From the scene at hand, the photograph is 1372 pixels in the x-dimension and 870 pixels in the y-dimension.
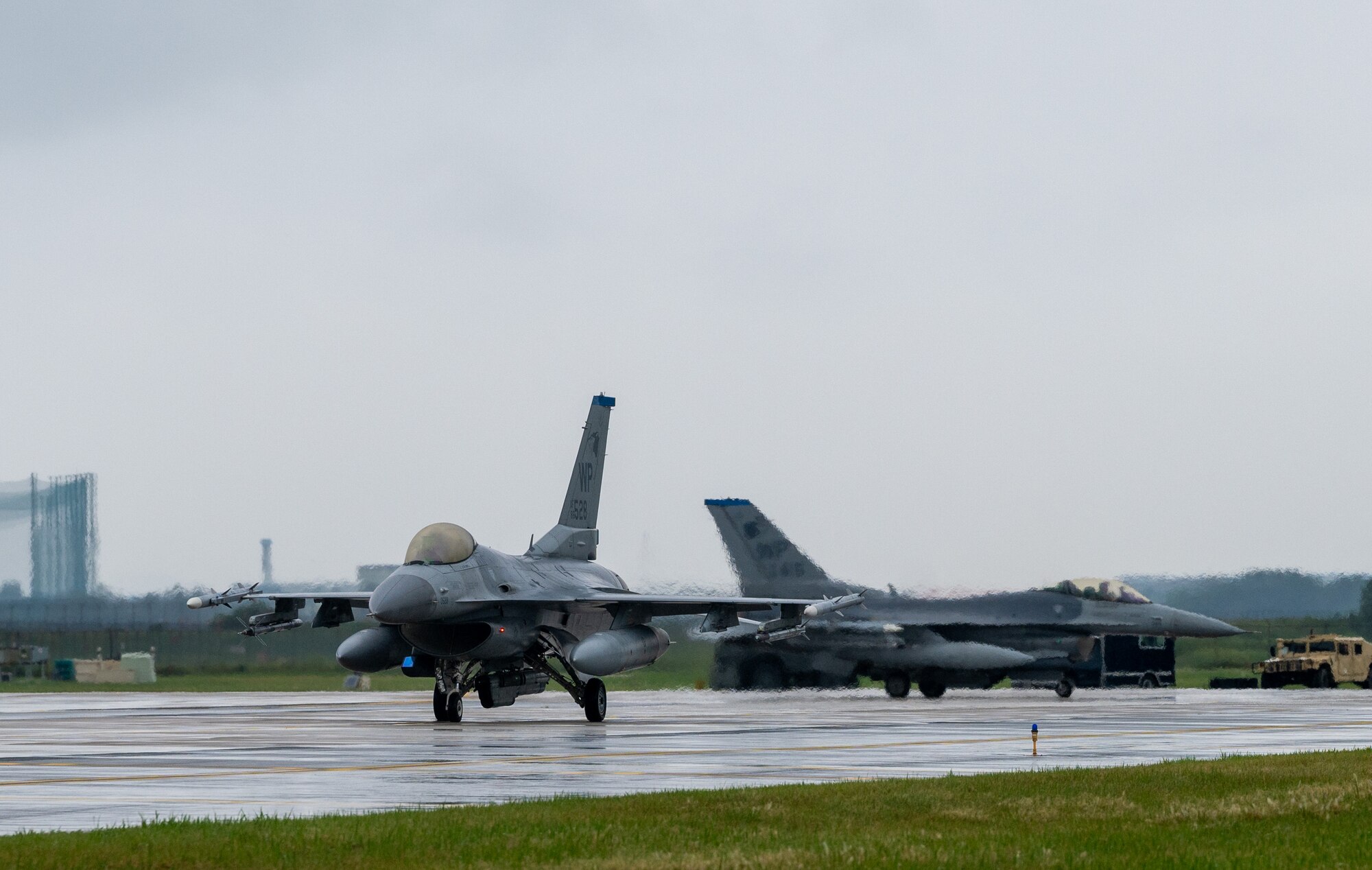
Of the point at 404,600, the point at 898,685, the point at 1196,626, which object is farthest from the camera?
the point at 1196,626

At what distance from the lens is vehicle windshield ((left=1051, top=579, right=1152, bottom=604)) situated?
4228cm

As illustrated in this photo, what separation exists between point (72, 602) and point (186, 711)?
2218 centimetres

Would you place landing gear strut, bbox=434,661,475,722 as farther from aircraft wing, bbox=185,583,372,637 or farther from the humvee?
the humvee

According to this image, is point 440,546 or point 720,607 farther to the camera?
point 720,607

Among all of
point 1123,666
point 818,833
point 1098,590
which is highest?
point 1098,590

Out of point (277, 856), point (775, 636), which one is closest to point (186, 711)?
point (775, 636)

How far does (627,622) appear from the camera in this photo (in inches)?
1207

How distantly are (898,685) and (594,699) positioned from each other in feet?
50.2

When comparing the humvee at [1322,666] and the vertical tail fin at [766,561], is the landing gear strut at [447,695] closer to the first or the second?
the vertical tail fin at [766,561]

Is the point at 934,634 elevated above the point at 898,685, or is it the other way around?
the point at 934,634

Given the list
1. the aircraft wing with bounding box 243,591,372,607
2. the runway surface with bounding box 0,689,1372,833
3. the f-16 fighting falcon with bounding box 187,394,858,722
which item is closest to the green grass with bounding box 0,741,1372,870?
the runway surface with bounding box 0,689,1372,833

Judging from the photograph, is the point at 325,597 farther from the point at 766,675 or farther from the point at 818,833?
the point at 818,833

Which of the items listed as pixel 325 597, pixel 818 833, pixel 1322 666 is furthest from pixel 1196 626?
pixel 818 833

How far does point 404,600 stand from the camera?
1006 inches
